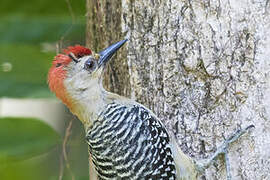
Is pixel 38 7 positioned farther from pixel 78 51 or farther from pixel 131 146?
pixel 131 146

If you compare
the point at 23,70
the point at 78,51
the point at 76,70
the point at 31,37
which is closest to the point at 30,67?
the point at 23,70

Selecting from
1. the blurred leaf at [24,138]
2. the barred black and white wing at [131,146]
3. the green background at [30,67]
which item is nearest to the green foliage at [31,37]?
the green background at [30,67]

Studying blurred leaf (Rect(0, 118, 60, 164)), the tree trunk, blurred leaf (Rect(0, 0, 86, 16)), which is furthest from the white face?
blurred leaf (Rect(0, 0, 86, 16))

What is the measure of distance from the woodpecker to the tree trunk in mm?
108

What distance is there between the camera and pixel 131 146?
3385 millimetres

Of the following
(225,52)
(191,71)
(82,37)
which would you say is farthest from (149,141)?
(82,37)

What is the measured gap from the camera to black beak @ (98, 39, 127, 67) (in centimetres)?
352

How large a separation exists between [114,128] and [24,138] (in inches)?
29.0

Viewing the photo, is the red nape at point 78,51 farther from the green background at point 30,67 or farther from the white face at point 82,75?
the green background at point 30,67

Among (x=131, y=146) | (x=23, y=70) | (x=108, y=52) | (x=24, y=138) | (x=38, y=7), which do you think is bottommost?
(x=24, y=138)

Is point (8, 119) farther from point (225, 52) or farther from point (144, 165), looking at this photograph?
point (225, 52)

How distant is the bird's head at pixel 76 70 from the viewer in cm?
349

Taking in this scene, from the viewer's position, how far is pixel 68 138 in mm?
4117

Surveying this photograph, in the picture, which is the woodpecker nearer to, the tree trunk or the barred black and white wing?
the barred black and white wing
